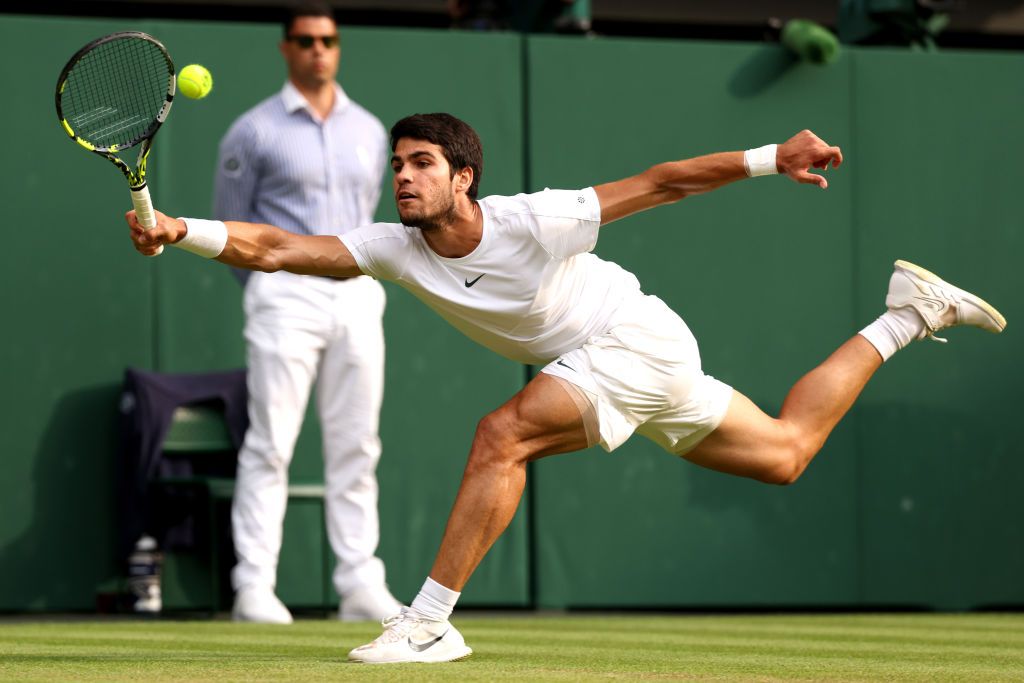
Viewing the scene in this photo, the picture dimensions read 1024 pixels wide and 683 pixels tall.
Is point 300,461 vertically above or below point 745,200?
below

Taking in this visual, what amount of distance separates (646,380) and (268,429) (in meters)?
2.72

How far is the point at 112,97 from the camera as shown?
5.55 meters

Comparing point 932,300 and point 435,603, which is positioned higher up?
point 932,300

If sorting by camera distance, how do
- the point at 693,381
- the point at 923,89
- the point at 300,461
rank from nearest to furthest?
the point at 693,381
the point at 300,461
the point at 923,89

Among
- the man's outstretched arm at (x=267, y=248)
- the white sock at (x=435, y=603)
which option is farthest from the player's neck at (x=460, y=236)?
the white sock at (x=435, y=603)

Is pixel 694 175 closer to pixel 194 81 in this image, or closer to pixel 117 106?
pixel 194 81

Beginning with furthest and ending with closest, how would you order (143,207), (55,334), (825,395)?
(55,334), (825,395), (143,207)

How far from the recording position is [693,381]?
219 inches

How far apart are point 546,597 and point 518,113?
2646 millimetres

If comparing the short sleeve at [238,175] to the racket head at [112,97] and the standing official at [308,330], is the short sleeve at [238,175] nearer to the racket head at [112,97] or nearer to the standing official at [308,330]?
the standing official at [308,330]

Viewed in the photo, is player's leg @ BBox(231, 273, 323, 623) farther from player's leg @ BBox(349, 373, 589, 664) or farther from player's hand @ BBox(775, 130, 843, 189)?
player's hand @ BBox(775, 130, 843, 189)

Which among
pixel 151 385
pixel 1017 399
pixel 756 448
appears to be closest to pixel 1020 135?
pixel 1017 399

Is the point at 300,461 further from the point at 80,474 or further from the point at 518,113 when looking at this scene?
the point at 518,113

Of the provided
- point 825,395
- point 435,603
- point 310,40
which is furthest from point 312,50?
point 435,603
